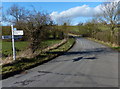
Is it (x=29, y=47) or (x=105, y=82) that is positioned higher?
(x=29, y=47)

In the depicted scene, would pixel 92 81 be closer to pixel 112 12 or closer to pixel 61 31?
pixel 112 12

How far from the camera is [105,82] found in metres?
5.61

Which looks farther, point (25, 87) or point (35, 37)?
point (35, 37)

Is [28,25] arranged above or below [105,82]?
above

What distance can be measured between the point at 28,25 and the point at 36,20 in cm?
84

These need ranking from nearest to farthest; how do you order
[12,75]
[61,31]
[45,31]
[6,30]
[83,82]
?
1. [83,82]
2. [12,75]
3. [45,31]
4. [6,30]
5. [61,31]

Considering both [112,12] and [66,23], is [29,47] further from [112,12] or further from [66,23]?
[66,23]

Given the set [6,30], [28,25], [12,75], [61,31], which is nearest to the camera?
[12,75]

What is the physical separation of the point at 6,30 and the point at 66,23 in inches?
879

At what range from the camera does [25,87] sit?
5.11 m

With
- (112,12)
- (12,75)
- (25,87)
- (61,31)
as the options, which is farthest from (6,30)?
(25,87)

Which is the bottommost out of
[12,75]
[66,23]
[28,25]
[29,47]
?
[12,75]

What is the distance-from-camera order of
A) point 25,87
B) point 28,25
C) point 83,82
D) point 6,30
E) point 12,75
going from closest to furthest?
point 25,87, point 83,82, point 12,75, point 28,25, point 6,30

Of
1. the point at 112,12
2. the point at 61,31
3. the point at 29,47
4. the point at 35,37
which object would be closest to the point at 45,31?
the point at 35,37
